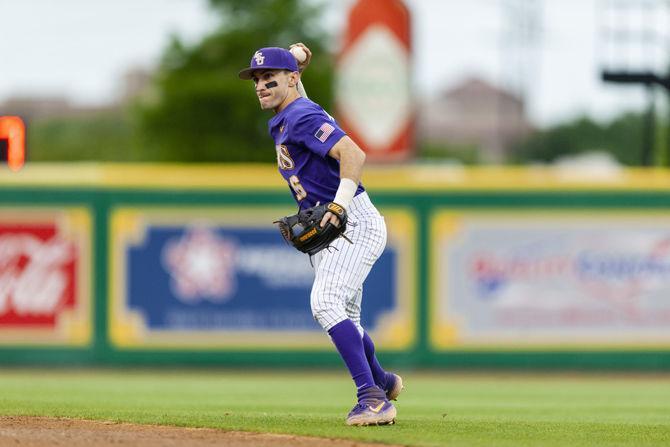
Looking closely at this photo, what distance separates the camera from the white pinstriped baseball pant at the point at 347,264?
7.01 meters

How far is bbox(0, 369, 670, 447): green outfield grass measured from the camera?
23.2 ft

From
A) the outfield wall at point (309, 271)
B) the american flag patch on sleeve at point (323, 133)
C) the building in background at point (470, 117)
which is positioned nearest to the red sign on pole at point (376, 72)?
the outfield wall at point (309, 271)

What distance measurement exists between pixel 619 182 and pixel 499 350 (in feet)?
7.45

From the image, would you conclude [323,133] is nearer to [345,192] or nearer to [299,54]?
[345,192]

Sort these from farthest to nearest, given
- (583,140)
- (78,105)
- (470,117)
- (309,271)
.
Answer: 1. (470,117)
2. (78,105)
3. (583,140)
4. (309,271)

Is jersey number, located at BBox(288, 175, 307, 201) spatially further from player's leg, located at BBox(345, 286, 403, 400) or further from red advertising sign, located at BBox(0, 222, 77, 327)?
red advertising sign, located at BBox(0, 222, 77, 327)

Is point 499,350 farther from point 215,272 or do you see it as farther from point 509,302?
point 215,272

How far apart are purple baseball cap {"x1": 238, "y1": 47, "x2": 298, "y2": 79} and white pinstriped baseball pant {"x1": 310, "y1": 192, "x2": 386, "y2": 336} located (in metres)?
0.80

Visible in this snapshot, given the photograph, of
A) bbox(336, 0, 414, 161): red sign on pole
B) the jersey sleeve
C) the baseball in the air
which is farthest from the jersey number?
bbox(336, 0, 414, 161): red sign on pole

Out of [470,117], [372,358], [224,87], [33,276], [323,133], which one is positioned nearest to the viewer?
[323,133]

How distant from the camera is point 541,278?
1497cm

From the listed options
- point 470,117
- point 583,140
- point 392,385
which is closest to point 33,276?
point 392,385

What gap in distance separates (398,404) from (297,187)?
9.39 feet

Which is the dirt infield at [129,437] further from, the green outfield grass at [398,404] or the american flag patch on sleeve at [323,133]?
the american flag patch on sleeve at [323,133]
